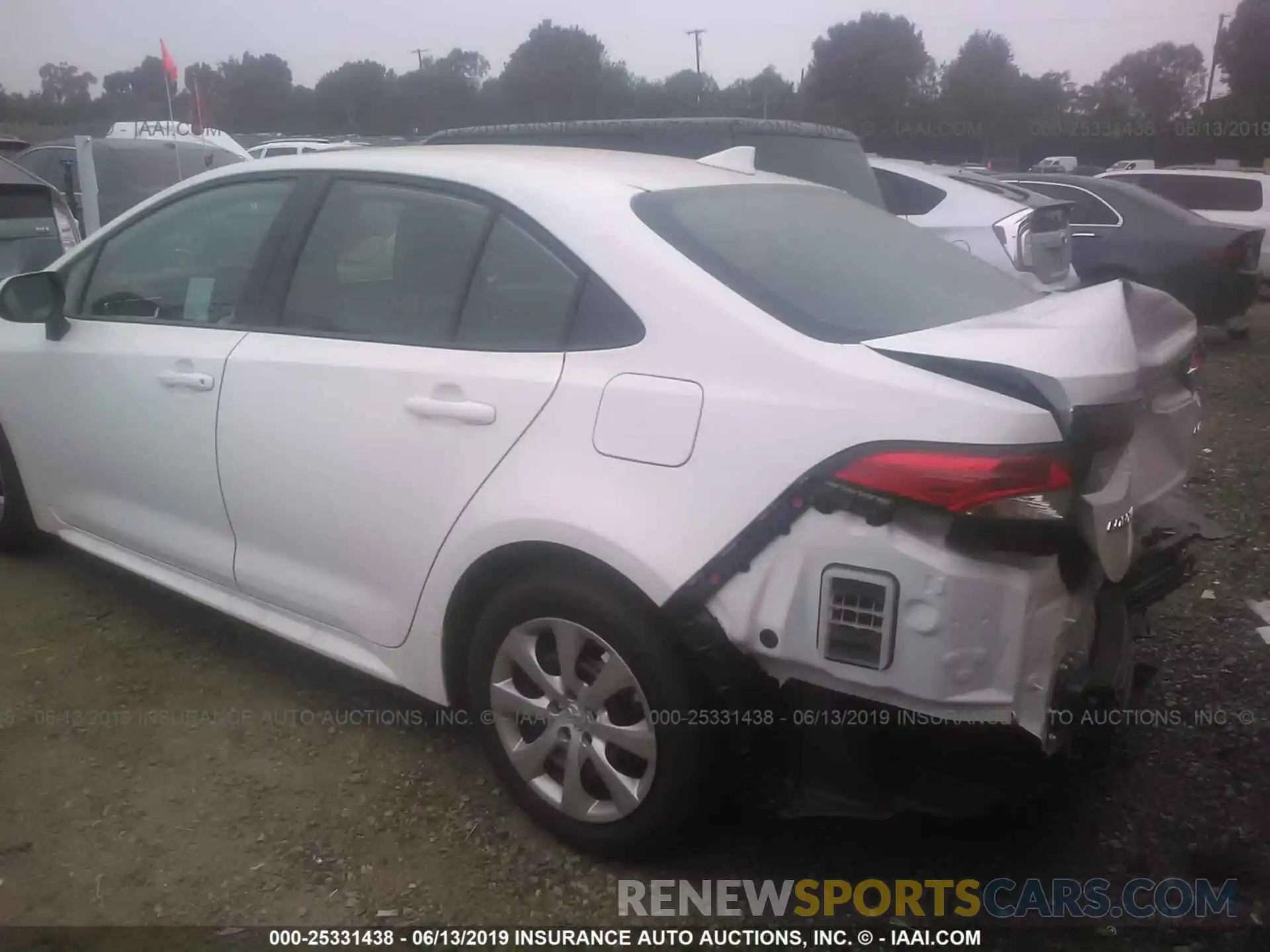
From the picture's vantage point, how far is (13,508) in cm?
415

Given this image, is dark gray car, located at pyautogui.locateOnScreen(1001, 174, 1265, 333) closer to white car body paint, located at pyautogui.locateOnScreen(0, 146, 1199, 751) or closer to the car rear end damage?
white car body paint, located at pyautogui.locateOnScreen(0, 146, 1199, 751)

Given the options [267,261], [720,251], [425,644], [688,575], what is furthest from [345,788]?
[720,251]

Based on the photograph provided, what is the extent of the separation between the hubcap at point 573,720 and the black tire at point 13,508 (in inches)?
100

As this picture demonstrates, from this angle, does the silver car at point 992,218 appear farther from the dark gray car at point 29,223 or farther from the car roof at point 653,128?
the dark gray car at point 29,223

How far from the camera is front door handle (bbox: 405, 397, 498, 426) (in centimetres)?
250


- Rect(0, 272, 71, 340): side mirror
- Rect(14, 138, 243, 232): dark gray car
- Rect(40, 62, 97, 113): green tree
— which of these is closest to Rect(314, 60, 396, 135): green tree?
Rect(40, 62, 97, 113): green tree

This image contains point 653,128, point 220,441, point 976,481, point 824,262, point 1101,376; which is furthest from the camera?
point 653,128

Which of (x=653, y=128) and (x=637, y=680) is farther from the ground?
(x=653, y=128)

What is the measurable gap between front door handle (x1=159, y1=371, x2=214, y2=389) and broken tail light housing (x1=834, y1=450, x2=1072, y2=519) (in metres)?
2.04

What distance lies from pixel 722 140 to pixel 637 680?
358 centimetres

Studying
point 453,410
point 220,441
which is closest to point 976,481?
point 453,410

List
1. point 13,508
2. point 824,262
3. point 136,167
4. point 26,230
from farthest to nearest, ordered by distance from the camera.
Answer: point 136,167 < point 26,230 < point 13,508 < point 824,262

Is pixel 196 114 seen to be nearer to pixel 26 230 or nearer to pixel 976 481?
pixel 26 230

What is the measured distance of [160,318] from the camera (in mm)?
3424
